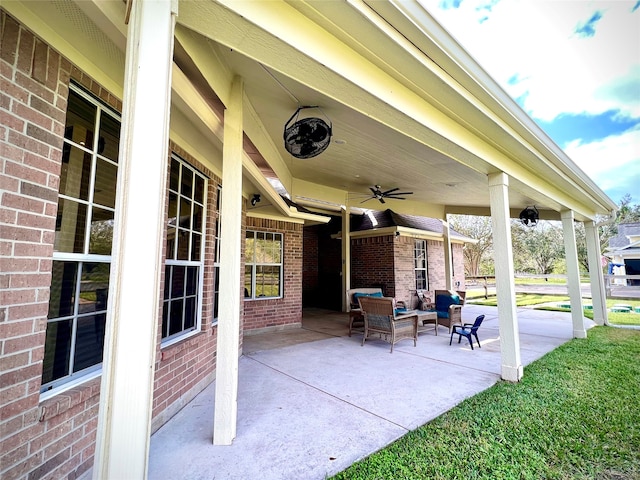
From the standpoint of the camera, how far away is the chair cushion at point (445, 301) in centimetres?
757

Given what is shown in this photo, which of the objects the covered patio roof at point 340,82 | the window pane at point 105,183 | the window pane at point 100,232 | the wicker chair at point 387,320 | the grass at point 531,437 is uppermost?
the covered patio roof at point 340,82

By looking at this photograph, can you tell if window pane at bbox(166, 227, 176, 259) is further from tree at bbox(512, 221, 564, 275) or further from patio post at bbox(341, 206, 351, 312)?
tree at bbox(512, 221, 564, 275)

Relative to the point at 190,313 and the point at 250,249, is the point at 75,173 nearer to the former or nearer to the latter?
the point at 190,313

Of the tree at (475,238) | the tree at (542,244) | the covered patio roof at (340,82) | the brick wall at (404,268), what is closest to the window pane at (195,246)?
the covered patio roof at (340,82)

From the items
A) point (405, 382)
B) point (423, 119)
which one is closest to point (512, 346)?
point (405, 382)

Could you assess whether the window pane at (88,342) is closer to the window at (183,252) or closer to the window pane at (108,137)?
the window at (183,252)

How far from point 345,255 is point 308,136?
277 inches

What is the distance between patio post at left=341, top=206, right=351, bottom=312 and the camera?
1040 centimetres

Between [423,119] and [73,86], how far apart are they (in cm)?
284

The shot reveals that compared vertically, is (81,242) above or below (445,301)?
above

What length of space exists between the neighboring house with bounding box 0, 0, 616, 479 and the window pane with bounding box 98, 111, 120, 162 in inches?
0.6

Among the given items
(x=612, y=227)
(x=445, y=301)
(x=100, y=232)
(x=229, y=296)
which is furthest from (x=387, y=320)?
(x=612, y=227)

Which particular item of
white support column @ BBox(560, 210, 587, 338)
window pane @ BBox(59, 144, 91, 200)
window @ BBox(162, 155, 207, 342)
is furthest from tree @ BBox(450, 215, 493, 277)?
window pane @ BBox(59, 144, 91, 200)

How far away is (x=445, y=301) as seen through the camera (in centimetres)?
775
